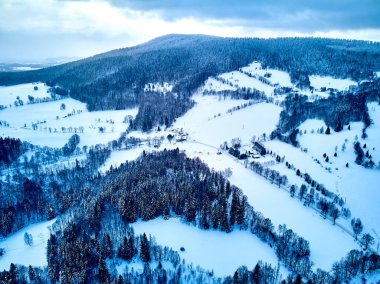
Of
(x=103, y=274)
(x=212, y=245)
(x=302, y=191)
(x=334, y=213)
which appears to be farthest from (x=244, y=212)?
(x=103, y=274)

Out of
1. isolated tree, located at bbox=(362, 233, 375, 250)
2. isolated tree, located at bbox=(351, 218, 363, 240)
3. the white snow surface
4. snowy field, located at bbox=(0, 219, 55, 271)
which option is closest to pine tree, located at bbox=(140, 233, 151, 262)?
snowy field, located at bbox=(0, 219, 55, 271)

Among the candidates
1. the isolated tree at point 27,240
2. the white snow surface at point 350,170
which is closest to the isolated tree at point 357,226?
the white snow surface at point 350,170

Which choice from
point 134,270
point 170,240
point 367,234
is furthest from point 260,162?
point 134,270

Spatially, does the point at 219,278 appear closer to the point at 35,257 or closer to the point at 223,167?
the point at 35,257

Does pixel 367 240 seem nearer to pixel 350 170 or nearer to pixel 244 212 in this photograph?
pixel 244 212

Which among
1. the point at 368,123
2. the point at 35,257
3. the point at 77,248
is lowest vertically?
the point at 35,257
